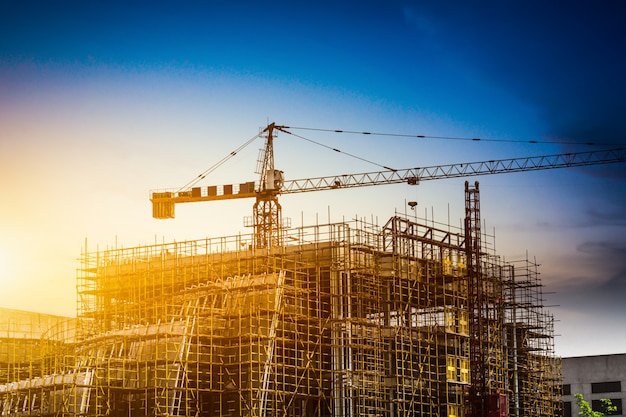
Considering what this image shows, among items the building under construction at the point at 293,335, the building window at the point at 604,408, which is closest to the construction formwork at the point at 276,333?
the building under construction at the point at 293,335

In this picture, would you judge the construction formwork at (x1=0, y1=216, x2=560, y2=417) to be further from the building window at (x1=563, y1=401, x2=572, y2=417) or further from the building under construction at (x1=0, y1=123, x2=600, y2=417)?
the building window at (x1=563, y1=401, x2=572, y2=417)

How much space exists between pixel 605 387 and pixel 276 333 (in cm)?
5874

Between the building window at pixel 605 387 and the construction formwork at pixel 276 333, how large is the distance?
28.3 meters

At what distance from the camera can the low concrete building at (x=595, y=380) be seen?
12912 centimetres

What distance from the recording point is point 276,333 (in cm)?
8594

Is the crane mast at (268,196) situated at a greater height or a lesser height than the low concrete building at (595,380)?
greater

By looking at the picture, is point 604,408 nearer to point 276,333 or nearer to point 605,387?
point 605,387

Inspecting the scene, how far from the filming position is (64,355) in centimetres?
8056

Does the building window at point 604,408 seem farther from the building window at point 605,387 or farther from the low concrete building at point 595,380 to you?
the building window at point 605,387

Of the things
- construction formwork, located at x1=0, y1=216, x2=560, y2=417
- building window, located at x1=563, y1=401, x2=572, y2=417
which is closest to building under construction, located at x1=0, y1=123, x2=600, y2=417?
construction formwork, located at x1=0, y1=216, x2=560, y2=417

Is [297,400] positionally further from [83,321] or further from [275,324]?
[83,321]

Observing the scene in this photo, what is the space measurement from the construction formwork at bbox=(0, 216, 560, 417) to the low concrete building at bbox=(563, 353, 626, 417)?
28335 millimetres

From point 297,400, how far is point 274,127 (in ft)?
213

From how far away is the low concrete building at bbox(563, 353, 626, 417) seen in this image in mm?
129125
